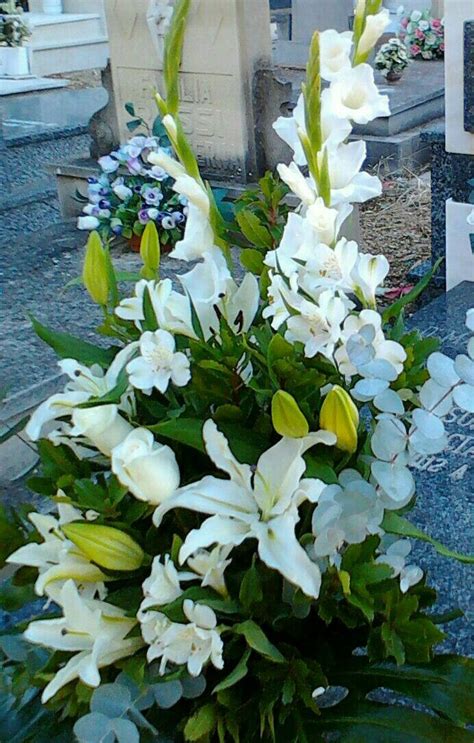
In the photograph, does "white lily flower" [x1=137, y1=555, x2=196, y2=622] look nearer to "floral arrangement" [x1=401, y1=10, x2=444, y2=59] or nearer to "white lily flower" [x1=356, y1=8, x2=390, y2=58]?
"white lily flower" [x1=356, y1=8, x2=390, y2=58]

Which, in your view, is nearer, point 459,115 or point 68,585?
point 68,585

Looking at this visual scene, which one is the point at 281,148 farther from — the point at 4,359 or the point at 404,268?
the point at 4,359

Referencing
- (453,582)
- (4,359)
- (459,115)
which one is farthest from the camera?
(459,115)

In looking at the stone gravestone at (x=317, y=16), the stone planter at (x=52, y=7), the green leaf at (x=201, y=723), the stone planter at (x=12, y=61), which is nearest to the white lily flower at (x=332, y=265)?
the green leaf at (x=201, y=723)

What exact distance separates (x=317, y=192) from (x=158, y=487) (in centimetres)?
26

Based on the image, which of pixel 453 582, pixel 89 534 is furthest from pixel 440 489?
pixel 89 534

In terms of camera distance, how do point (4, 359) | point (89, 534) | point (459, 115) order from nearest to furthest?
1. point (89, 534)
2. point (4, 359)
3. point (459, 115)

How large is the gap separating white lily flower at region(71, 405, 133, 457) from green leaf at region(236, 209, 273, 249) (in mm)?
224

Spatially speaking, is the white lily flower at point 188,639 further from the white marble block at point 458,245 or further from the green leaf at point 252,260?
the white marble block at point 458,245

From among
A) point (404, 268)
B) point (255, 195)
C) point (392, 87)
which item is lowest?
point (404, 268)

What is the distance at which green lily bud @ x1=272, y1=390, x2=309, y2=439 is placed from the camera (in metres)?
0.62

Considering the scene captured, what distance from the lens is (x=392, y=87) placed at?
19.8 feet

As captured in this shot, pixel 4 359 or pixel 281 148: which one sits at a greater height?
pixel 281 148

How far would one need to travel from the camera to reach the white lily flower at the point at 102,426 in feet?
2.22
